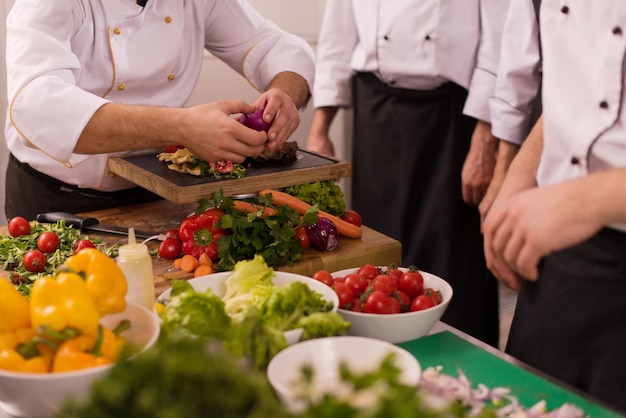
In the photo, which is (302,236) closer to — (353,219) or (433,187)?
(353,219)

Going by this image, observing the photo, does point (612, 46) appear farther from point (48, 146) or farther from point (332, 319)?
point (48, 146)

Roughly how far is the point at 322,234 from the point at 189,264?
313 millimetres

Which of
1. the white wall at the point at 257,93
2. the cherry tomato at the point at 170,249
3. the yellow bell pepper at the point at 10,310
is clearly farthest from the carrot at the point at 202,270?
the white wall at the point at 257,93

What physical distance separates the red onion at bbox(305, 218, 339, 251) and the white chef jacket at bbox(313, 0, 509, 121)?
889 millimetres

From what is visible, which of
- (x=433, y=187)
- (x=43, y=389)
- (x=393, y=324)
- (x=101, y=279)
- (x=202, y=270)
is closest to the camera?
(x=43, y=389)

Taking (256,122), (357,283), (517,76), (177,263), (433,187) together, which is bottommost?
(433,187)

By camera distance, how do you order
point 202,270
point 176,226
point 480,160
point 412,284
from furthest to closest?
1. point 480,160
2. point 176,226
3. point 202,270
4. point 412,284

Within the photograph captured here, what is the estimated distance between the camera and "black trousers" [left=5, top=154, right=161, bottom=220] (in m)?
2.07

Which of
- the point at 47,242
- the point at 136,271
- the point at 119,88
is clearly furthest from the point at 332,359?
the point at 119,88

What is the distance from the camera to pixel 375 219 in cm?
278

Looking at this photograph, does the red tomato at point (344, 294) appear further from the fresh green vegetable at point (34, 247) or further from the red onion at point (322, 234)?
the fresh green vegetable at point (34, 247)

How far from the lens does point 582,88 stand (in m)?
1.40

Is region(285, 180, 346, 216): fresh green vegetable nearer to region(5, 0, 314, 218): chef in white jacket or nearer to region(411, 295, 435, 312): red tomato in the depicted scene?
region(5, 0, 314, 218): chef in white jacket

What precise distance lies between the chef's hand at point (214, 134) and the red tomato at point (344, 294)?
0.58m
